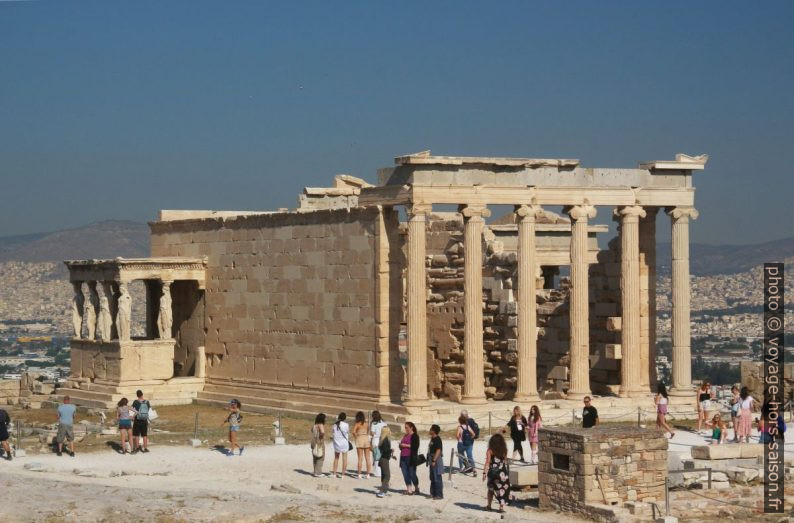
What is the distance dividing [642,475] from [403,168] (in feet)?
36.5

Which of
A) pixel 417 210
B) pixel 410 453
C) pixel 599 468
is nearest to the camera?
pixel 599 468

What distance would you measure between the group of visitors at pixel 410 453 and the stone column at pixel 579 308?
5732mm

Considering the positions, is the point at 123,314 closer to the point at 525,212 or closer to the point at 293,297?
the point at 293,297

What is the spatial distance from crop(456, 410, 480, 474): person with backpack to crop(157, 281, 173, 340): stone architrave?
1529 centimetres

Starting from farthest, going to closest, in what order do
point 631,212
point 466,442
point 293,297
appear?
point 293,297 → point 631,212 → point 466,442

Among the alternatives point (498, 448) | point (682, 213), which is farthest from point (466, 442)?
point (682, 213)

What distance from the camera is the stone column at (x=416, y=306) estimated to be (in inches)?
1384

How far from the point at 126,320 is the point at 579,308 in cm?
1229

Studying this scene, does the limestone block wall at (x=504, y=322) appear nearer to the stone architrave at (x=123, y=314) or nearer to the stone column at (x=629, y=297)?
the stone column at (x=629, y=297)

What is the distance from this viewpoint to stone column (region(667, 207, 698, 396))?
3828 centimetres

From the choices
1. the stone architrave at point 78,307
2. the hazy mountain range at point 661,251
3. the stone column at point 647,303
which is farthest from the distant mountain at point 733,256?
the stone column at point 647,303

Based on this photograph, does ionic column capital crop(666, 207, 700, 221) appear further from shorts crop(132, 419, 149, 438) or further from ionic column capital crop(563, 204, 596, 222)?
shorts crop(132, 419, 149, 438)

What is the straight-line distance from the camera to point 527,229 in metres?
36.6

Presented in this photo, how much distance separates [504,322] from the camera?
4081 centimetres
